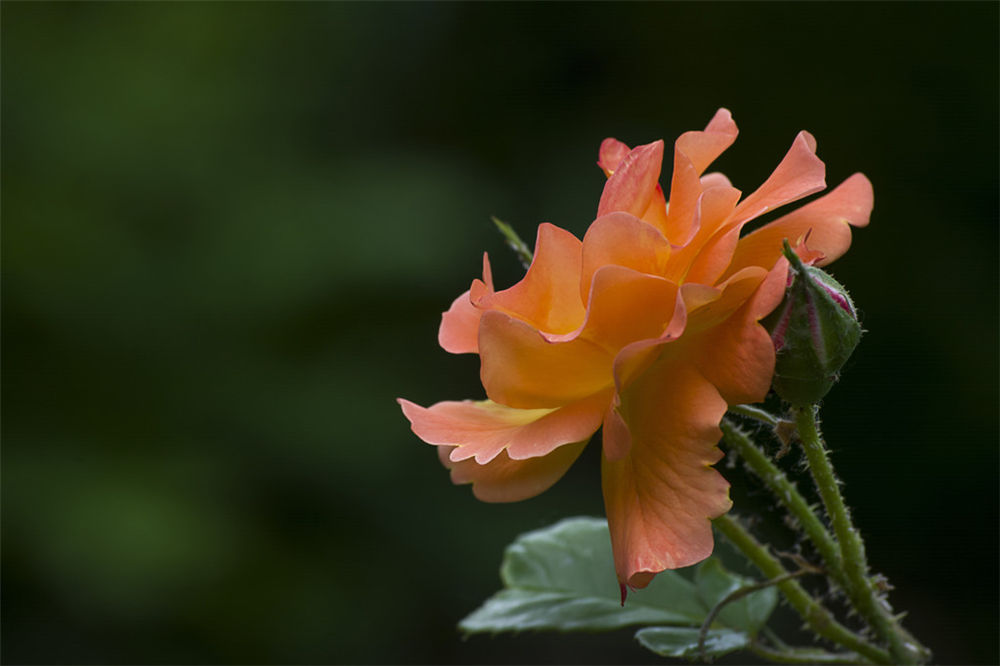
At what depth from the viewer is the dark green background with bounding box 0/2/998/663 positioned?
1.77m

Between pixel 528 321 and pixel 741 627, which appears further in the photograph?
pixel 741 627

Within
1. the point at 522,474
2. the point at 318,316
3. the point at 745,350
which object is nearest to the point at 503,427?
the point at 522,474

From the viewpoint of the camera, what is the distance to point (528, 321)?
462mm

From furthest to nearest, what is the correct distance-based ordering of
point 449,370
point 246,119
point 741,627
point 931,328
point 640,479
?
point 449,370, point 246,119, point 931,328, point 741,627, point 640,479

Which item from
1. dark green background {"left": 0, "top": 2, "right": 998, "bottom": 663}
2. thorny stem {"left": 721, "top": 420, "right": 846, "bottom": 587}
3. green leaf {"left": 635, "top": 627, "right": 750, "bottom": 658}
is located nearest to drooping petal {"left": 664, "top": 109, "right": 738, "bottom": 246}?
thorny stem {"left": 721, "top": 420, "right": 846, "bottom": 587}

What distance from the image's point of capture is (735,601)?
0.63m

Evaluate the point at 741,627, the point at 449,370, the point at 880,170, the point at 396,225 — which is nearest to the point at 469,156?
the point at 396,225

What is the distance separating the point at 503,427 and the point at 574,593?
271 mm

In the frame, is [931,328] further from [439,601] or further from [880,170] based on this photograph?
[439,601]

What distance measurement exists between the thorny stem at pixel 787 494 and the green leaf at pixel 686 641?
0.10m

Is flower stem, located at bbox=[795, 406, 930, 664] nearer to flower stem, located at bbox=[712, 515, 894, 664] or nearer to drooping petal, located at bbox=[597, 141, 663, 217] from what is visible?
flower stem, located at bbox=[712, 515, 894, 664]

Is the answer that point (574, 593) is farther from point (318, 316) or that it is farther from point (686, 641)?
point (318, 316)

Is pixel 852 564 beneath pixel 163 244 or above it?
beneath

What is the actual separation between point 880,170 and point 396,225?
0.98 metres
